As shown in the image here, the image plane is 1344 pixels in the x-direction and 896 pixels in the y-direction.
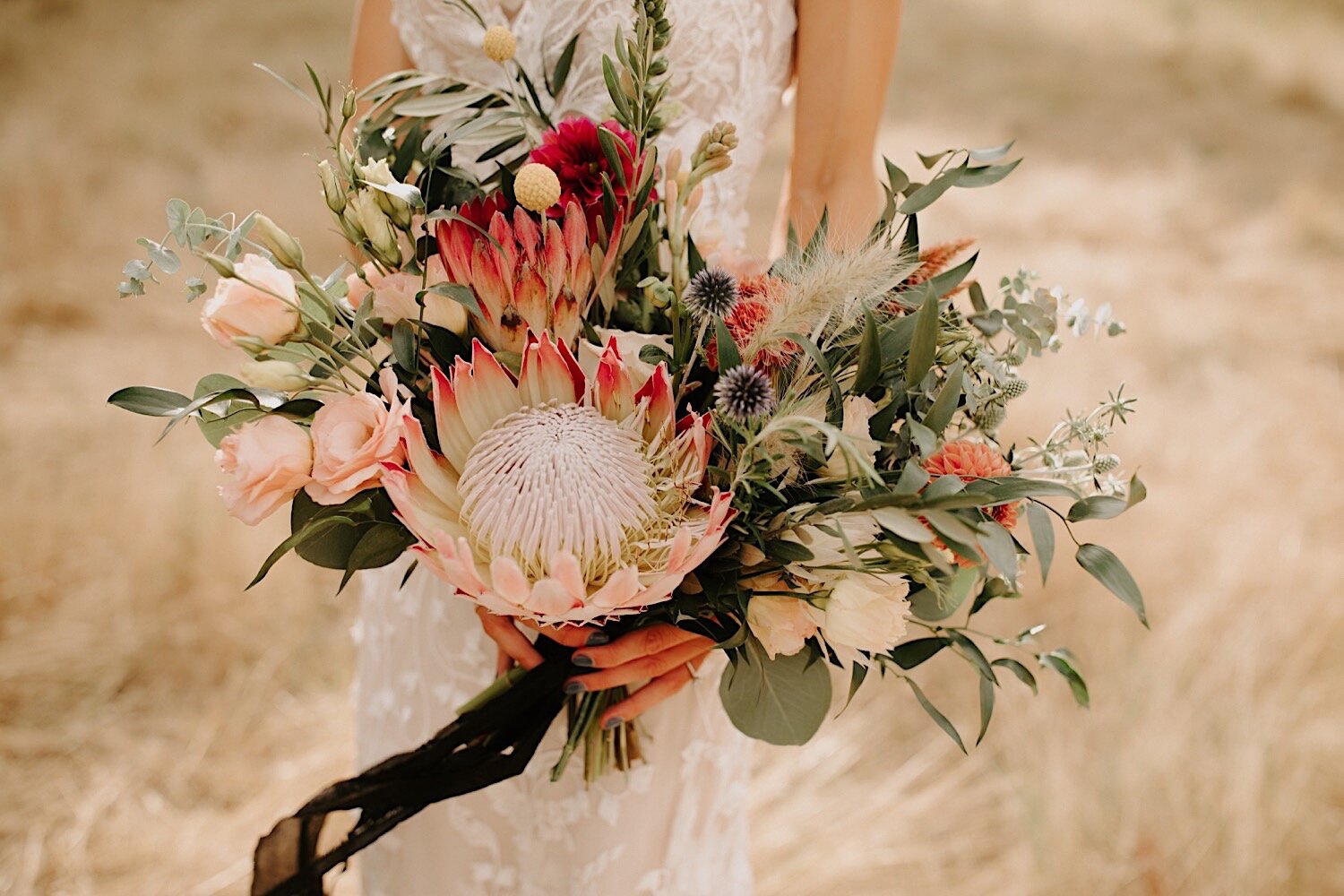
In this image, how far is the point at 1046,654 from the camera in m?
0.70

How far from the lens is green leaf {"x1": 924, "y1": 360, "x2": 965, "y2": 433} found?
20.8 inches

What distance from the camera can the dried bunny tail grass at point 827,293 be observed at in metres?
0.55

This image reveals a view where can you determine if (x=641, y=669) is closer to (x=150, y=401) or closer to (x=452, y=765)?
(x=452, y=765)

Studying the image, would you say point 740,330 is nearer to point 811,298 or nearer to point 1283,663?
point 811,298

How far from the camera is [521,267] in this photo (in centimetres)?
57

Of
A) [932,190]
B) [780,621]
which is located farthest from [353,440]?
[932,190]

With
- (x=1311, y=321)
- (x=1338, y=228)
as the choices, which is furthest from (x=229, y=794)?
(x=1338, y=228)

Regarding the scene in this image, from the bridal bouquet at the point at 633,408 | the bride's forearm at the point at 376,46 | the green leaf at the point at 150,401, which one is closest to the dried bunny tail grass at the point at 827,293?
the bridal bouquet at the point at 633,408

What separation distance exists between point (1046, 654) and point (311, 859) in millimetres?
627

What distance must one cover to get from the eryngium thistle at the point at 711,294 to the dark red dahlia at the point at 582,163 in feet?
0.27

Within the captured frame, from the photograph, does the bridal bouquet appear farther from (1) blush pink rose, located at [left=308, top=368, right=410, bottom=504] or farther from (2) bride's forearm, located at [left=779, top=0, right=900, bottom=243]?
(2) bride's forearm, located at [left=779, top=0, right=900, bottom=243]

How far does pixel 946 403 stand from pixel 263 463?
352 mm

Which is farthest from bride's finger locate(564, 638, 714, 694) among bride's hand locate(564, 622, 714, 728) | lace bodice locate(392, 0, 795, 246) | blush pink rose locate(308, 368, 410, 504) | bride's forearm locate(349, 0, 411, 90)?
bride's forearm locate(349, 0, 411, 90)

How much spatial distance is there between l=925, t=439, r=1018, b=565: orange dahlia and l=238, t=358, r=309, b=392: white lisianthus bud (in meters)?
0.34
